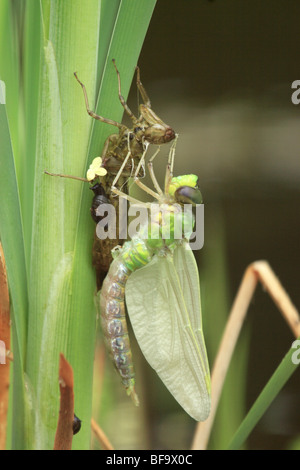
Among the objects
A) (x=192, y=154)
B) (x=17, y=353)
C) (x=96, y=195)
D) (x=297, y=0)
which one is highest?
(x=297, y=0)

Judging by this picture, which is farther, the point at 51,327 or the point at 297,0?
the point at 297,0

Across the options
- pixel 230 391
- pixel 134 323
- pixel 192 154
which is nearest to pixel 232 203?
pixel 192 154

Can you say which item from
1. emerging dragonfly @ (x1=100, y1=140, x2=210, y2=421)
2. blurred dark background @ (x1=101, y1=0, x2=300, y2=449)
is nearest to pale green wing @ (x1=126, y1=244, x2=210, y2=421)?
emerging dragonfly @ (x1=100, y1=140, x2=210, y2=421)

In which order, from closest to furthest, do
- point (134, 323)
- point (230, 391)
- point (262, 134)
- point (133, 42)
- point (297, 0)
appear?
1. point (133, 42)
2. point (134, 323)
3. point (230, 391)
4. point (297, 0)
5. point (262, 134)

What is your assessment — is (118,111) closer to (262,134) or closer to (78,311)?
(78,311)
